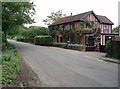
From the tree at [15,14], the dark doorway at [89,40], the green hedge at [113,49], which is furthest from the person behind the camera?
the dark doorway at [89,40]

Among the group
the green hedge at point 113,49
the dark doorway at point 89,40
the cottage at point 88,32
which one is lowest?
the green hedge at point 113,49

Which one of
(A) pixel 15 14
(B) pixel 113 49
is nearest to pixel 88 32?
(A) pixel 15 14

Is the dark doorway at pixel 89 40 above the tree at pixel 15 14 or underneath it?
underneath

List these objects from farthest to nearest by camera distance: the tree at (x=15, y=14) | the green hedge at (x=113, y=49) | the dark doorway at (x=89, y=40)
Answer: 1. the dark doorway at (x=89, y=40)
2. the tree at (x=15, y=14)
3. the green hedge at (x=113, y=49)

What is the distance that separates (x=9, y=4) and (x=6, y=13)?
2.23 metres

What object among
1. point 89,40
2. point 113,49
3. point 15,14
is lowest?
point 113,49

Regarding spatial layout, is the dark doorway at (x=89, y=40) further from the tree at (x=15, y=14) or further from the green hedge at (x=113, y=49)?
the green hedge at (x=113, y=49)

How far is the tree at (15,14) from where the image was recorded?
94.2 feet

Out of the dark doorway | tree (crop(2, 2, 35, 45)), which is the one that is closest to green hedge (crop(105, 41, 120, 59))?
tree (crop(2, 2, 35, 45))

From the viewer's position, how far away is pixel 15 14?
112 feet

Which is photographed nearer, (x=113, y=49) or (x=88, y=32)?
(x=113, y=49)

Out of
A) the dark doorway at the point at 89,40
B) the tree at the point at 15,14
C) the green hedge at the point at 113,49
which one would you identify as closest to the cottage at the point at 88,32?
the dark doorway at the point at 89,40

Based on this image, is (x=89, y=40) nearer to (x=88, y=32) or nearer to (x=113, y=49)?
(x=88, y=32)

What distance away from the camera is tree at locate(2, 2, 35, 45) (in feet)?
94.2
